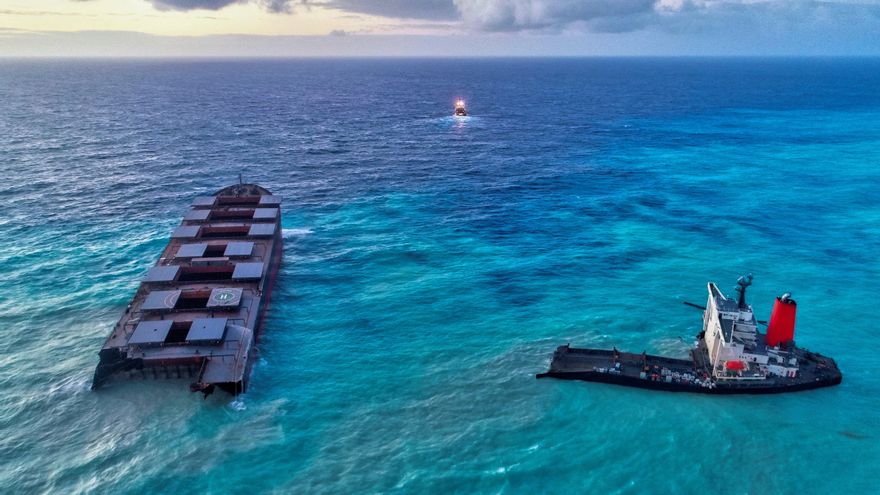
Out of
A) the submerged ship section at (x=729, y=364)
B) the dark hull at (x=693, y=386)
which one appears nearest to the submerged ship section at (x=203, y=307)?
the submerged ship section at (x=729, y=364)

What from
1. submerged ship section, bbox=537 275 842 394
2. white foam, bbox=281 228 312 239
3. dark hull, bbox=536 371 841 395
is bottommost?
dark hull, bbox=536 371 841 395

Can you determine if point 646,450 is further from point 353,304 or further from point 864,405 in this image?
point 353,304

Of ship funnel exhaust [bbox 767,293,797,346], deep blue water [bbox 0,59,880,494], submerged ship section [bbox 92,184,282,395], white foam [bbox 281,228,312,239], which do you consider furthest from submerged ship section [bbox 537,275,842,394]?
white foam [bbox 281,228,312,239]

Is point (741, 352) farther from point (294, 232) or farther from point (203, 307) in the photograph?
point (294, 232)

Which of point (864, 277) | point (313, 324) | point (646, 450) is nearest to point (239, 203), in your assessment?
point (313, 324)

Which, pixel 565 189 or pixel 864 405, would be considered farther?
pixel 565 189

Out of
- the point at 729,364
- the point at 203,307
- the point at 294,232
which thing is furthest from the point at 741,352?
the point at 294,232

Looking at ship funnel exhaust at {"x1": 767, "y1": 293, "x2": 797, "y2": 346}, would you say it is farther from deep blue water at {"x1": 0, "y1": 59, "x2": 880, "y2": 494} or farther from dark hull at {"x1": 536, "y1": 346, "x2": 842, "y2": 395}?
deep blue water at {"x1": 0, "y1": 59, "x2": 880, "y2": 494}
